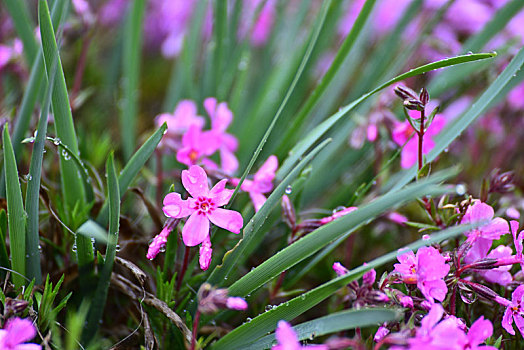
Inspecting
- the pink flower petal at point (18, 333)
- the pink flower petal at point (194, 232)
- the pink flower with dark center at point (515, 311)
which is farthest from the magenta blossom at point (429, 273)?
the pink flower petal at point (18, 333)

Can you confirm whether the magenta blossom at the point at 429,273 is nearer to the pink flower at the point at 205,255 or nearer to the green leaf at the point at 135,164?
the pink flower at the point at 205,255

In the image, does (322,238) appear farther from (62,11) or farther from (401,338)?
(62,11)

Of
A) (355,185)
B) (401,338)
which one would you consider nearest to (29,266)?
(401,338)

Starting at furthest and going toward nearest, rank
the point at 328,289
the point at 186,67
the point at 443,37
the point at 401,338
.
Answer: the point at 443,37, the point at 186,67, the point at 328,289, the point at 401,338

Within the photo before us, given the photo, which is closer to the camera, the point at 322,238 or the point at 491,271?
the point at 322,238

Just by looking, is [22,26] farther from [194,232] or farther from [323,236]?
[323,236]

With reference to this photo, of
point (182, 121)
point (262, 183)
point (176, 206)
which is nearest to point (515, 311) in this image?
point (262, 183)
